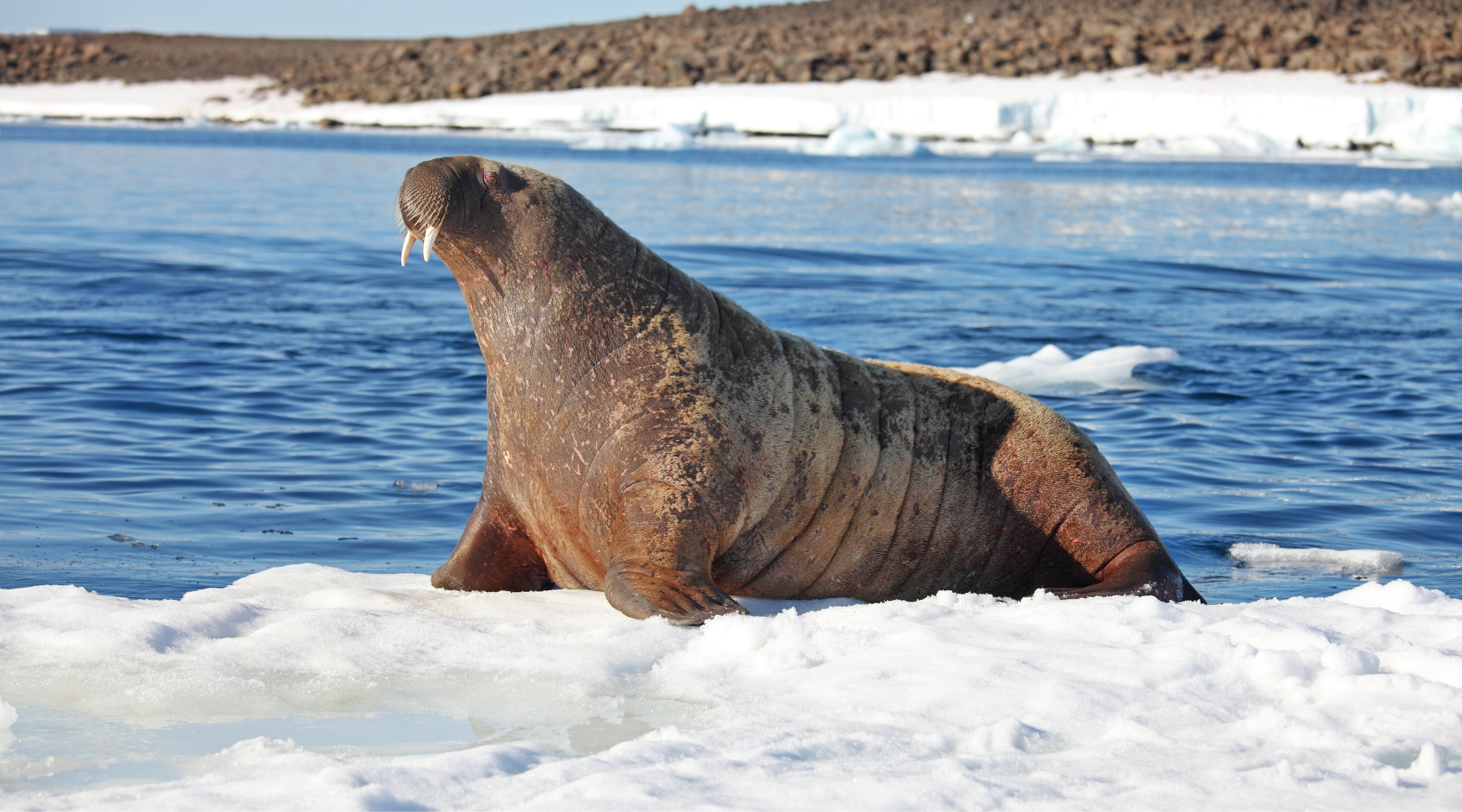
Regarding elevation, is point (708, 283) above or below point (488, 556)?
below

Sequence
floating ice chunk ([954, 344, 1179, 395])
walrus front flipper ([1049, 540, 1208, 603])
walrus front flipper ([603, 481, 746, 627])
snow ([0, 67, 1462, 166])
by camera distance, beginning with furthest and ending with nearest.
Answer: snow ([0, 67, 1462, 166]) → floating ice chunk ([954, 344, 1179, 395]) → walrus front flipper ([1049, 540, 1208, 603]) → walrus front flipper ([603, 481, 746, 627])

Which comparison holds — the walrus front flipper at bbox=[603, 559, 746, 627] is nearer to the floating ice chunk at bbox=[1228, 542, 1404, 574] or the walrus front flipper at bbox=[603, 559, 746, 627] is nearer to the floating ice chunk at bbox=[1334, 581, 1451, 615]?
the floating ice chunk at bbox=[1334, 581, 1451, 615]

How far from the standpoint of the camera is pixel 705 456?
4.32 meters

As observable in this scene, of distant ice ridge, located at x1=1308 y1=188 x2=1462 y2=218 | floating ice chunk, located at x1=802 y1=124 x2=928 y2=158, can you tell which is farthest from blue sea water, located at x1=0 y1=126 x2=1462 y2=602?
floating ice chunk, located at x1=802 y1=124 x2=928 y2=158

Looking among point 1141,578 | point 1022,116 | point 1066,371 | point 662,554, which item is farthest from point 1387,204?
point 662,554

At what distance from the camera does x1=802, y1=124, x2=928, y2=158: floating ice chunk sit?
45.7 meters

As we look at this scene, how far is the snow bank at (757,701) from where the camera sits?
8.86 ft

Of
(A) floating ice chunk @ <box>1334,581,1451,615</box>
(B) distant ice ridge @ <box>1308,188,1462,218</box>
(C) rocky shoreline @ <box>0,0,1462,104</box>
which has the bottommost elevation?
(A) floating ice chunk @ <box>1334,581,1451,615</box>

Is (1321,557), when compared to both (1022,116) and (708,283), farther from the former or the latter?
(1022,116)

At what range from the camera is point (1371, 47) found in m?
64.4

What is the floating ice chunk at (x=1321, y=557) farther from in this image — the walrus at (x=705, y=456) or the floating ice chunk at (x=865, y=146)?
the floating ice chunk at (x=865, y=146)

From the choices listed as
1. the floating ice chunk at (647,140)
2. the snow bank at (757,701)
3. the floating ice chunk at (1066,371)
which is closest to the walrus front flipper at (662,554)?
the snow bank at (757,701)

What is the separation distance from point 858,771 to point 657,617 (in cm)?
122

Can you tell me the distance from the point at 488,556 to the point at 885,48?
67634 mm
